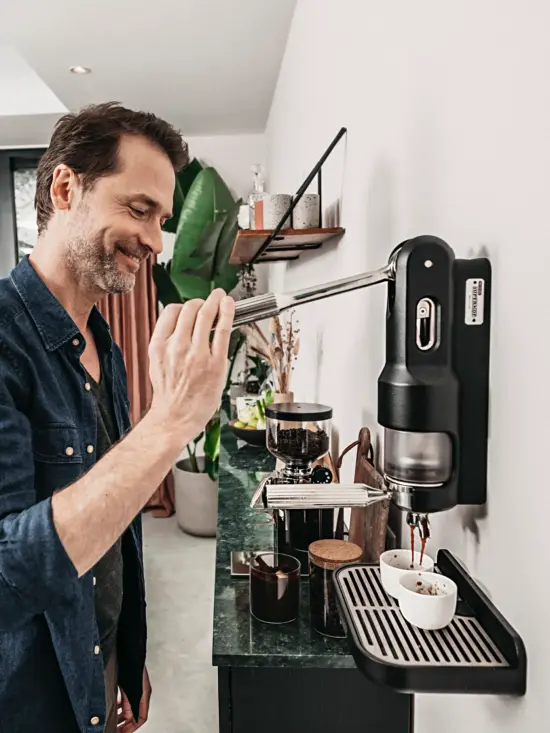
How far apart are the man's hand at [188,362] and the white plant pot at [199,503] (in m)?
2.94

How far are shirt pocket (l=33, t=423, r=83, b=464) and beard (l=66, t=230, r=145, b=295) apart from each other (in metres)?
0.28

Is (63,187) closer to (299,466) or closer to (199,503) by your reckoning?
(299,466)

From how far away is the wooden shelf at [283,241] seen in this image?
1514 mm

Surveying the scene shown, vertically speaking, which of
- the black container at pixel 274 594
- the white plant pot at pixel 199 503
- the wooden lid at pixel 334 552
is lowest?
the white plant pot at pixel 199 503

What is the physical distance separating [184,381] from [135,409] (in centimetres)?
347

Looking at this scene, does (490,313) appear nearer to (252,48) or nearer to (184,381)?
(184,381)

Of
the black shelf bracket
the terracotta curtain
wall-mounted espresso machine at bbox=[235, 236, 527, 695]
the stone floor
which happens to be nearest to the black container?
wall-mounted espresso machine at bbox=[235, 236, 527, 695]

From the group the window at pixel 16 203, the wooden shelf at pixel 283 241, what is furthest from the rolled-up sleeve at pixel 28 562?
the window at pixel 16 203

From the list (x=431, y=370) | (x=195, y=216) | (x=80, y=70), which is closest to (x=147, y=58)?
(x=80, y=70)

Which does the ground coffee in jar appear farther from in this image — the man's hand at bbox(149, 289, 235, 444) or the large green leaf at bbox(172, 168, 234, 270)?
the large green leaf at bbox(172, 168, 234, 270)

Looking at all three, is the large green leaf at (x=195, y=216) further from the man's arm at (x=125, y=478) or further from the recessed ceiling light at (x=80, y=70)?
the man's arm at (x=125, y=478)

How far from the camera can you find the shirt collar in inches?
40.2

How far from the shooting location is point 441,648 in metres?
0.64

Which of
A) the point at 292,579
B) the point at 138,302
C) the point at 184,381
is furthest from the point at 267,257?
the point at 138,302
